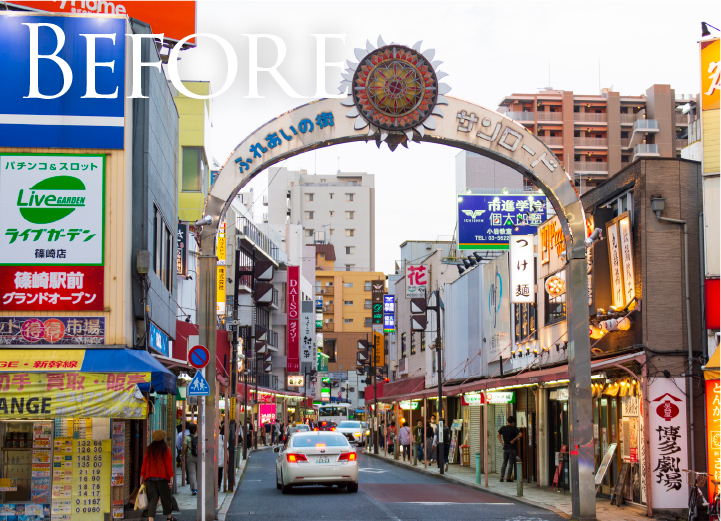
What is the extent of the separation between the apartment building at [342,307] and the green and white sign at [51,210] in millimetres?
118916

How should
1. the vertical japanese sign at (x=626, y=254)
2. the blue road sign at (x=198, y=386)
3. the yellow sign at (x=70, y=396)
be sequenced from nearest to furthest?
the yellow sign at (x=70, y=396) < the blue road sign at (x=198, y=386) < the vertical japanese sign at (x=626, y=254)

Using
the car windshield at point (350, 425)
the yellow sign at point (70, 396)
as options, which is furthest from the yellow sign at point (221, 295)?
the car windshield at point (350, 425)

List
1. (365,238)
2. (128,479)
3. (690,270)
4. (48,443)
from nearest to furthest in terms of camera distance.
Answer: (48,443), (128,479), (690,270), (365,238)

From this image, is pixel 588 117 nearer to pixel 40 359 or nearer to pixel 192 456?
pixel 192 456

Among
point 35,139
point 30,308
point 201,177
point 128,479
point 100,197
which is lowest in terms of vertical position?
point 128,479

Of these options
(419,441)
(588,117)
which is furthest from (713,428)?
(588,117)

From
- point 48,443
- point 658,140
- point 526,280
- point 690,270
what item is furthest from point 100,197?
point 658,140

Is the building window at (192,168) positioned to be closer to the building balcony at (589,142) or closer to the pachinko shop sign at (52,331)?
the pachinko shop sign at (52,331)

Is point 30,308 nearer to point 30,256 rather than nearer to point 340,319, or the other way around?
point 30,256

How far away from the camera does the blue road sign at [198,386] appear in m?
16.1

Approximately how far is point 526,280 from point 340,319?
112 m

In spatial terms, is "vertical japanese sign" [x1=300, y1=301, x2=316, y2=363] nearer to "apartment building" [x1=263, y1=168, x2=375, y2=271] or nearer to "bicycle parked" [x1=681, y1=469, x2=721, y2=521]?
"apartment building" [x1=263, y1=168, x2=375, y2=271]

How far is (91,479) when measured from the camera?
15.3 meters

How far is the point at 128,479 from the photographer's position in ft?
54.0
